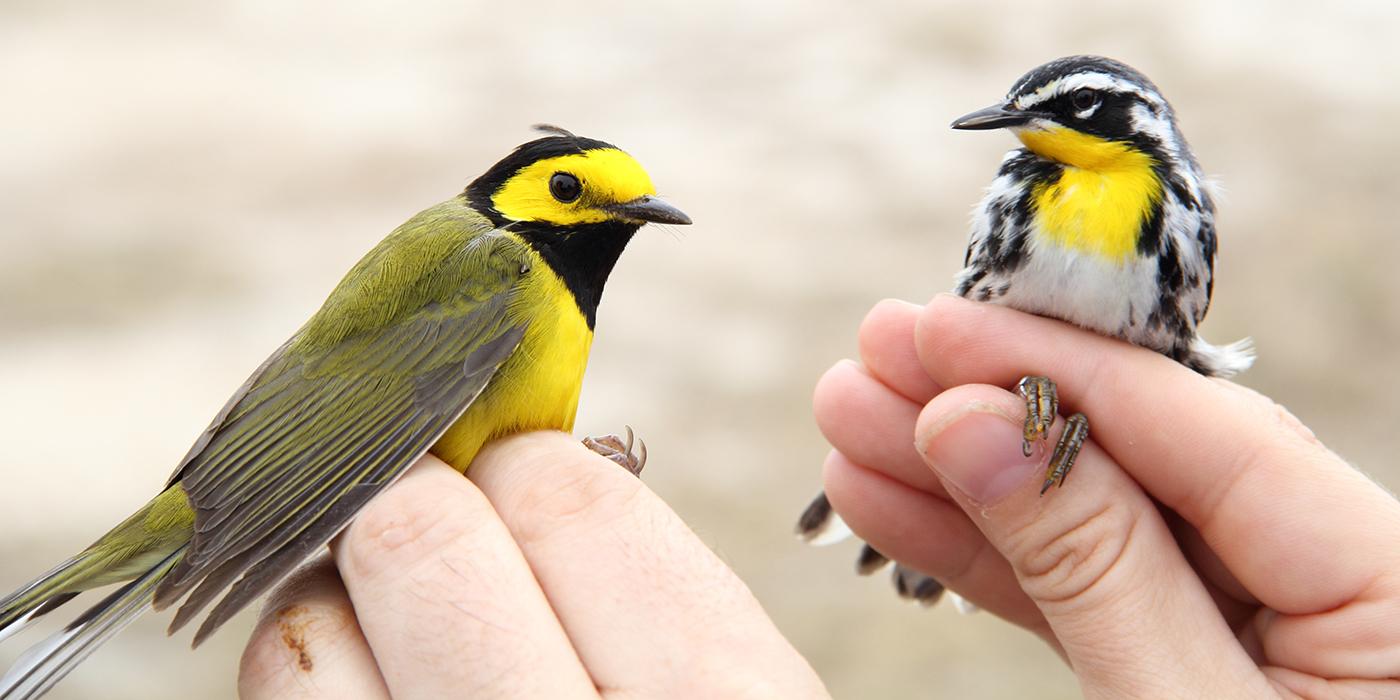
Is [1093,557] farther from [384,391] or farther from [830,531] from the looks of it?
[384,391]

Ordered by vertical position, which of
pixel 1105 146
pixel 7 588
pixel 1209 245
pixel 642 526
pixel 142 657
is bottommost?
pixel 142 657

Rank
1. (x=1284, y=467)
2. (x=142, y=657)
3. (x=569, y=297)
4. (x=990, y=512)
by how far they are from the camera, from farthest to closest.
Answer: (x=142, y=657) → (x=569, y=297) → (x=990, y=512) → (x=1284, y=467)

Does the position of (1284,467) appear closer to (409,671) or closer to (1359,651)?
(1359,651)

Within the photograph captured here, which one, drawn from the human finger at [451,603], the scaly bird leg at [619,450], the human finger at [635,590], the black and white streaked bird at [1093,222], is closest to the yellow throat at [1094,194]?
the black and white streaked bird at [1093,222]

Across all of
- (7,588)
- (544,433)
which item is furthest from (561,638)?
(7,588)

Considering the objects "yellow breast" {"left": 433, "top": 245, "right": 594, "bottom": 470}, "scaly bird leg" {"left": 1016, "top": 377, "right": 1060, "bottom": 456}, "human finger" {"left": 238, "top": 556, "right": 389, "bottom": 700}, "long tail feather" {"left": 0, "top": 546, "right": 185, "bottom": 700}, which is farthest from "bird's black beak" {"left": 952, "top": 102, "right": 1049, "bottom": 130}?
"long tail feather" {"left": 0, "top": 546, "right": 185, "bottom": 700}

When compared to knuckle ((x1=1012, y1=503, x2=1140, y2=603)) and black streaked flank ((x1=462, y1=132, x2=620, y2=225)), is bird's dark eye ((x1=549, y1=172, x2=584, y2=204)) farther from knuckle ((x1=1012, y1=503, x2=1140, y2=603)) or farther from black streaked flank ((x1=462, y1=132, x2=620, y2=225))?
knuckle ((x1=1012, y1=503, x2=1140, y2=603))
